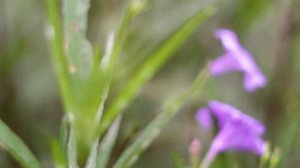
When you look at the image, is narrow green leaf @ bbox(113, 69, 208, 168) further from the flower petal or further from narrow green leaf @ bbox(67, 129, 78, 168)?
the flower petal

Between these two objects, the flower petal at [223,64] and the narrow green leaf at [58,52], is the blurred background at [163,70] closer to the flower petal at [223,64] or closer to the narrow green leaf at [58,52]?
the flower petal at [223,64]

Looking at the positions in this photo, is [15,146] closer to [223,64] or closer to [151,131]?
[151,131]

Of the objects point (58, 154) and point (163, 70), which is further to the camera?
point (163, 70)

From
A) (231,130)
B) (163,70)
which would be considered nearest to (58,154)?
(231,130)

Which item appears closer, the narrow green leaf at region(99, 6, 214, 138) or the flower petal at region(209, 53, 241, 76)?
the narrow green leaf at region(99, 6, 214, 138)

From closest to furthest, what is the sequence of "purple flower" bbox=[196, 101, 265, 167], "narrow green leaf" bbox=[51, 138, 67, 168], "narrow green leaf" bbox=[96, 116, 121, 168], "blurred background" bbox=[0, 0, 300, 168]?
1. "narrow green leaf" bbox=[51, 138, 67, 168]
2. "narrow green leaf" bbox=[96, 116, 121, 168]
3. "purple flower" bbox=[196, 101, 265, 167]
4. "blurred background" bbox=[0, 0, 300, 168]

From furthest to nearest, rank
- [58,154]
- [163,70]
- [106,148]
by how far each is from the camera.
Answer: [163,70] → [106,148] → [58,154]

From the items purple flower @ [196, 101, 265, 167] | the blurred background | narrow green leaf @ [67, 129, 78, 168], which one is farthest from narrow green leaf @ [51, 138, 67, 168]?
the blurred background
